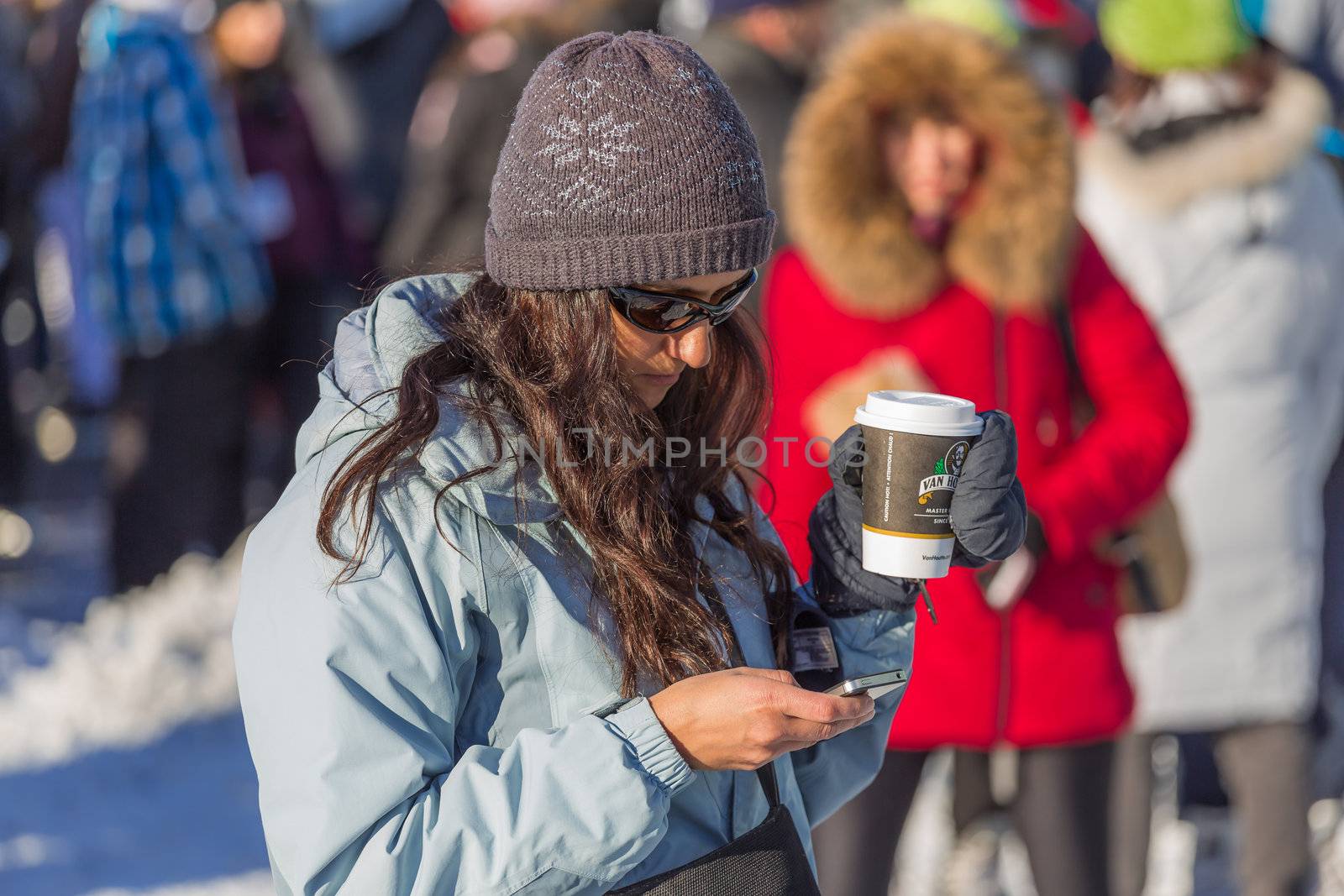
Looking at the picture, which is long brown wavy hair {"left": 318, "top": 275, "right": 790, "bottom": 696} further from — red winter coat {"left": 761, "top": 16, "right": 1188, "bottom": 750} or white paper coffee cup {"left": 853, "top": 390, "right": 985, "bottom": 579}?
red winter coat {"left": 761, "top": 16, "right": 1188, "bottom": 750}

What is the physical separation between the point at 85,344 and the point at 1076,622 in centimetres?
412

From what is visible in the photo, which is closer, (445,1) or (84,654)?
(84,654)

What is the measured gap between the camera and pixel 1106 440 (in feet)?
9.00

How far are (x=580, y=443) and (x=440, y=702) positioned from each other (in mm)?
326

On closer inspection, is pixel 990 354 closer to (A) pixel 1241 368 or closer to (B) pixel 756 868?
(A) pixel 1241 368

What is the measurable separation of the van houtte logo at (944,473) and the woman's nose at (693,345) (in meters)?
0.31

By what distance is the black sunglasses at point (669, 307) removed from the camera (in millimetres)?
1577

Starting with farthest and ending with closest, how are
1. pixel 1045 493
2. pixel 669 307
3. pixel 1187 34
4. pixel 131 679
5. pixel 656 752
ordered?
pixel 131 679 → pixel 1187 34 → pixel 1045 493 → pixel 669 307 → pixel 656 752

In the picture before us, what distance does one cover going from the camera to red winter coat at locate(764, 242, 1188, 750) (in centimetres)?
271

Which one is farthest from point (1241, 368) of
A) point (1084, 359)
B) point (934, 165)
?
point (934, 165)

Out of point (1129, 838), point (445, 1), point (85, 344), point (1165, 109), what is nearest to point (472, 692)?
point (1129, 838)

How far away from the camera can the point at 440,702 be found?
1.42 metres

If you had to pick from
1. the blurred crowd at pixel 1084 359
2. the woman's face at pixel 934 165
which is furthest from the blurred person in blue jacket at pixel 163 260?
the woman's face at pixel 934 165

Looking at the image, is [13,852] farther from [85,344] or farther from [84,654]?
[85,344]
